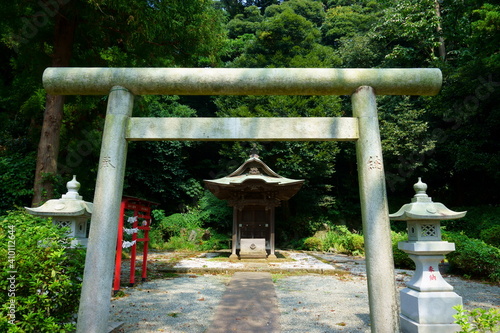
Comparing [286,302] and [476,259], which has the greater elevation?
[476,259]

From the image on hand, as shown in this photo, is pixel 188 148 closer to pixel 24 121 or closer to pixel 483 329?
pixel 24 121

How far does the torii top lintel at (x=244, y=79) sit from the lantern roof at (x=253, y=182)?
292 inches

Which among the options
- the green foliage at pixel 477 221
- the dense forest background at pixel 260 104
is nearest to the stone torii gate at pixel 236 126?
the dense forest background at pixel 260 104

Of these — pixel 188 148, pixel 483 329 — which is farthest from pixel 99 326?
pixel 188 148

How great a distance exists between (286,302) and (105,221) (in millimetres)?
3494

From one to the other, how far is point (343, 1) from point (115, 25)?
25.9 metres

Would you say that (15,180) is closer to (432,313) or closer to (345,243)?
(432,313)

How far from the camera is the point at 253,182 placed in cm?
1066

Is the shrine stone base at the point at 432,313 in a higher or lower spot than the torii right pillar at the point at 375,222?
lower

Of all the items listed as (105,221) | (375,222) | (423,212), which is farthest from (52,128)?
(423,212)

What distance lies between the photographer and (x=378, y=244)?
8.77 feet

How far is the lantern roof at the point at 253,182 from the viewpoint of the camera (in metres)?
10.6

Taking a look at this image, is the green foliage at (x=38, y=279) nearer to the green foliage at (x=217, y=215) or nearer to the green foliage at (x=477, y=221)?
the green foliage at (x=217, y=215)

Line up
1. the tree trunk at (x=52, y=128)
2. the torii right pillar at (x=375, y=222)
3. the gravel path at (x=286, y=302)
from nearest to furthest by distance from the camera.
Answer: the torii right pillar at (x=375, y=222), the gravel path at (x=286, y=302), the tree trunk at (x=52, y=128)
